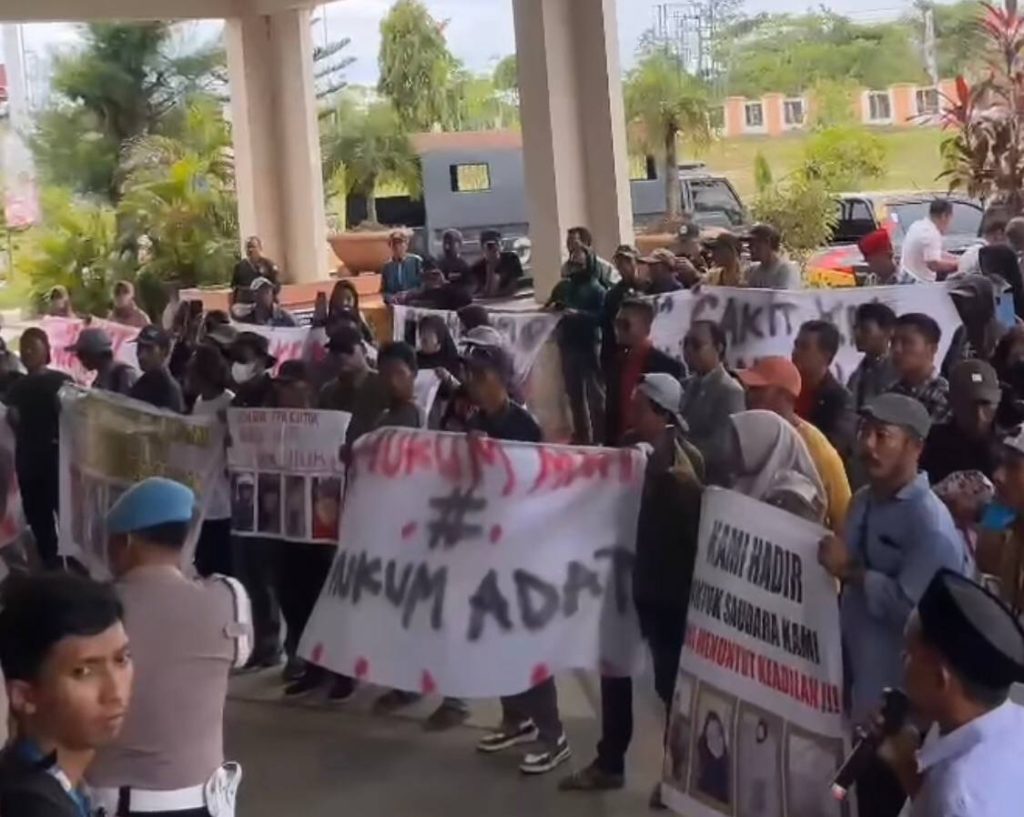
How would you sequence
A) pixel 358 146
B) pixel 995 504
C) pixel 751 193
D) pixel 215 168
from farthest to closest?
pixel 358 146 < pixel 215 168 < pixel 751 193 < pixel 995 504

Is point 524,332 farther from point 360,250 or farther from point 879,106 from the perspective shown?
point 360,250

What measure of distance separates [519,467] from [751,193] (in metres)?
14.0

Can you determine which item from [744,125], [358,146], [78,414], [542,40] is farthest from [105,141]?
[78,414]

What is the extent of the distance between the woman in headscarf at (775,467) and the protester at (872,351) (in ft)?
4.78

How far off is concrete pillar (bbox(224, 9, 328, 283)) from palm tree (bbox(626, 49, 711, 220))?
4.49 meters

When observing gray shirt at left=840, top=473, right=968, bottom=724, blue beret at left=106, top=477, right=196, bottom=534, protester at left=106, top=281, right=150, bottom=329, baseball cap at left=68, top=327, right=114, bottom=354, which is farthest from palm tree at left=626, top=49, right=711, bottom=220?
blue beret at left=106, top=477, right=196, bottom=534

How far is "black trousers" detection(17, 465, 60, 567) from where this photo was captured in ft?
30.0

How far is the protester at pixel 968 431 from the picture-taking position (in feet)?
18.8

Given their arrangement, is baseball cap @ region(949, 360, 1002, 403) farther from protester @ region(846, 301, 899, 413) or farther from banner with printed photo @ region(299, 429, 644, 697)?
protester @ region(846, 301, 899, 413)

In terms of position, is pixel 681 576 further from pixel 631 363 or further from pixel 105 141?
pixel 105 141

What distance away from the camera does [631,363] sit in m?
9.03

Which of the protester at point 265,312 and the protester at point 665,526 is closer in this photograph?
the protester at point 665,526

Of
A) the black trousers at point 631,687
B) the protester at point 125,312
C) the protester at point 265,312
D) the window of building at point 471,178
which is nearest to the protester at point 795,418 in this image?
the black trousers at point 631,687

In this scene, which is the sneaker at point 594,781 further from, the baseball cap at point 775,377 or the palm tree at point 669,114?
the palm tree at point 669,114
